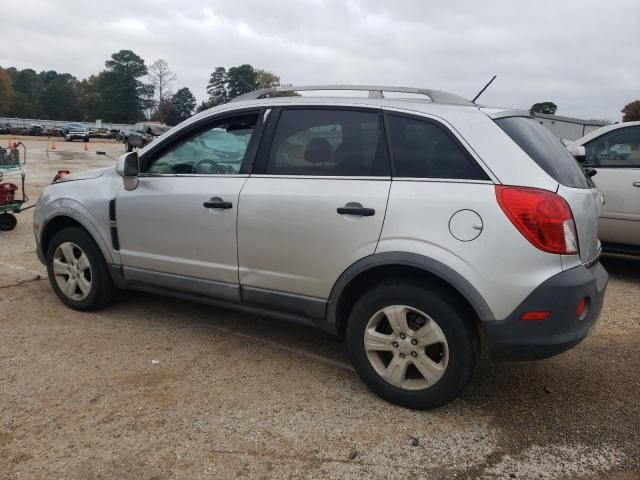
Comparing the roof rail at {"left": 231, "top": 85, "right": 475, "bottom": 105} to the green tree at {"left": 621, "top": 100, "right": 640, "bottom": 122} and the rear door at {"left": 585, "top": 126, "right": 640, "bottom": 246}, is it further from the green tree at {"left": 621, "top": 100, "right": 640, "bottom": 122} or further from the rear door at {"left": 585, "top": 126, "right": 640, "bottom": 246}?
the green tree at {"left": 621, "top": 100, "right": 640, "bottom": 122}

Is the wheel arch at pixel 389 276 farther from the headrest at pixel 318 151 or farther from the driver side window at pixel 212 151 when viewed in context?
the driver side window at pixel 212 151

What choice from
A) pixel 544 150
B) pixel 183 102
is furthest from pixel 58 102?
pixel 544 150

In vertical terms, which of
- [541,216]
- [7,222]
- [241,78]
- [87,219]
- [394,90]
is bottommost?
[7,222]

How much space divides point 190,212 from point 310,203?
971mm

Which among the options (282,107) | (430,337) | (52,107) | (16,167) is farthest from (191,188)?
A: (52,107)

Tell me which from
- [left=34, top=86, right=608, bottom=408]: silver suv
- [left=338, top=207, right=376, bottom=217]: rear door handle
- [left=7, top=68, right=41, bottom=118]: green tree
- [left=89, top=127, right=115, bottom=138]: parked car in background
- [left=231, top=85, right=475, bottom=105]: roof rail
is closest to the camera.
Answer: [left=34, top=86, right=608, bottom=408]: silver suv

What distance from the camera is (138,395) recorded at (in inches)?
124

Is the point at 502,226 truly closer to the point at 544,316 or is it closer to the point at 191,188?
the point at 544,316

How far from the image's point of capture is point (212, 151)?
12.7 feet

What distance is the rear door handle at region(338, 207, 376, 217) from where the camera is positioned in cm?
301

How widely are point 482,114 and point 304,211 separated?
1.15 metres

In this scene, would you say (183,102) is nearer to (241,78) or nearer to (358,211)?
(241,78)

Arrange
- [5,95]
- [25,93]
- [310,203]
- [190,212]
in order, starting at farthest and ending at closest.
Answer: [25,93] → [5,95] → [190,212] → [310,203]

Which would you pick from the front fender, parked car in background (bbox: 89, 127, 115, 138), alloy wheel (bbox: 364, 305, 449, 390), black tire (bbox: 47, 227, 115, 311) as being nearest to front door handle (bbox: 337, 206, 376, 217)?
alloy wheel (bbox: 364, 305, 449, 390)
